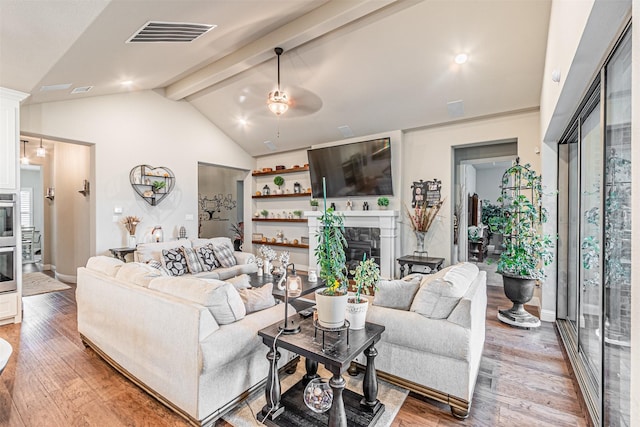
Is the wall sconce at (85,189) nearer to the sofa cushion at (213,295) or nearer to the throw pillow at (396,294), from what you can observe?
the sofa cushion at (213,295)

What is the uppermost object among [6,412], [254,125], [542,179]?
[254,125]

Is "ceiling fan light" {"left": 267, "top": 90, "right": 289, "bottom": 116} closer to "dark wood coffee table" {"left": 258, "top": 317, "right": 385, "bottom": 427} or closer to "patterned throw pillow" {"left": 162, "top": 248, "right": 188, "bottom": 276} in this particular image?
"patterned throw pillow" {"left": 162, "top": 248, "right": 188, "bottom": 276}

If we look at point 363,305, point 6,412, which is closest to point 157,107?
point 6,412

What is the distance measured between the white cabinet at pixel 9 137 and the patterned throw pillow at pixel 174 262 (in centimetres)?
188

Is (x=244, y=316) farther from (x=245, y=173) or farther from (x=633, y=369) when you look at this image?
(x=245, y=173)

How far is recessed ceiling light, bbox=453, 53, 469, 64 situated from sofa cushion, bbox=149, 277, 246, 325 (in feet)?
12.5

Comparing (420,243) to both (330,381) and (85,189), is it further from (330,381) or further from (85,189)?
(85,189)

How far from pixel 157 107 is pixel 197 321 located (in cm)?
518

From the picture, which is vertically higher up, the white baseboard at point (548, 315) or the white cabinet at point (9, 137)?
the white cabinet at point (9, 137)

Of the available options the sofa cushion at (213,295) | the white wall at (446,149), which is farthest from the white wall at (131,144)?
the white wall at (446,149)

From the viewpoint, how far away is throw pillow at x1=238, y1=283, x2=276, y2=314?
2.25 meters

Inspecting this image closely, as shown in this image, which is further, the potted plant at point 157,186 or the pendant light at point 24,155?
the pendant light at point 24,155

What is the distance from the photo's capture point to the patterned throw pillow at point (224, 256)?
497 centimetres

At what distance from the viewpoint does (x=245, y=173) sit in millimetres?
7891
